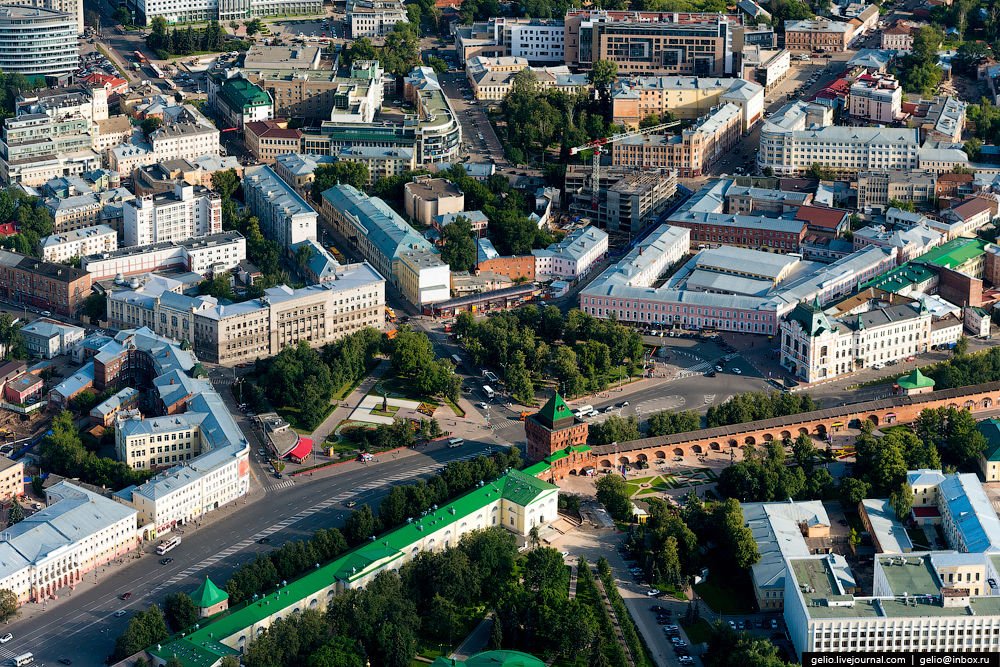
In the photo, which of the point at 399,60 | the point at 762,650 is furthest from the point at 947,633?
the point at 399,60

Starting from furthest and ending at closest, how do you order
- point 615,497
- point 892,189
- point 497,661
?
point 892,189, point 615,497, point 497,661

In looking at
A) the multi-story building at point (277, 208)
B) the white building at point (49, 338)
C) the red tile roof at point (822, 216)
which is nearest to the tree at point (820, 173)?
the red tile roof at point (822, 216)

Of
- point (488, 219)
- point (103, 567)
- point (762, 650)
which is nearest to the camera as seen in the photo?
point (762, 650)

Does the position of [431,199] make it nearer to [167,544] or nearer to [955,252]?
[955,252]

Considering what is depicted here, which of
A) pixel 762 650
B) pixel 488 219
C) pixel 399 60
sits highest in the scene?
pixel 399 60

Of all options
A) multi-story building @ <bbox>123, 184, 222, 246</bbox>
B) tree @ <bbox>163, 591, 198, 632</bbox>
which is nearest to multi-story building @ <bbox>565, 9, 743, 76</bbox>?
multi-story building @ <bbox>123, 184, 222, 246</bbox>

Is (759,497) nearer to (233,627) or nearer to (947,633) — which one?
(947,633)

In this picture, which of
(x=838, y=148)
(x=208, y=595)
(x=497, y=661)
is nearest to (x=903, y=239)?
(x=838, y=148)
